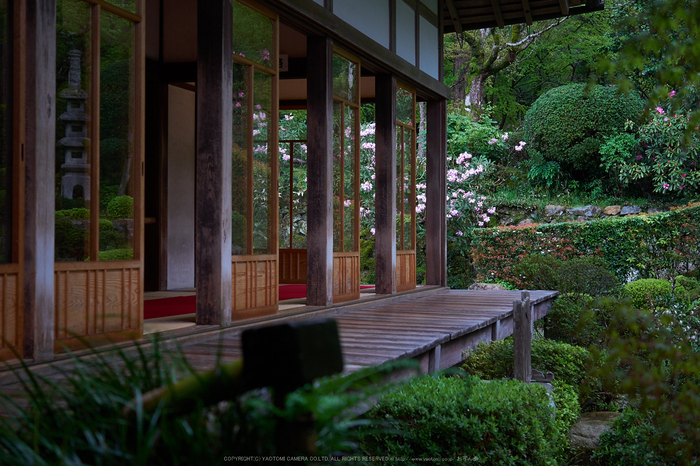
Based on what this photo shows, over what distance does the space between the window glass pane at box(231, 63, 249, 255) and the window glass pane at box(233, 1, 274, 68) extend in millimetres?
157

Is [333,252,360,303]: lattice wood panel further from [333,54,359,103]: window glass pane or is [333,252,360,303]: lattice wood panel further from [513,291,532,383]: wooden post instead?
[513,291,532,383]: wooden post

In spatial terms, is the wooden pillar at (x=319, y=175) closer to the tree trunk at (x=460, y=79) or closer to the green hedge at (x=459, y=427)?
the green hedge at (x=459, y=427)

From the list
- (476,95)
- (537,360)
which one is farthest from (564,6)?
(476,95)

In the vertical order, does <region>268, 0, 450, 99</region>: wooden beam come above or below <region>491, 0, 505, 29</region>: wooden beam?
below

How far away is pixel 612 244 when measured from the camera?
13.5m

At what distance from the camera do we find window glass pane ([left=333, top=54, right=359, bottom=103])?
23.2 ft

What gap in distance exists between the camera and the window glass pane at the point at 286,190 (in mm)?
9766

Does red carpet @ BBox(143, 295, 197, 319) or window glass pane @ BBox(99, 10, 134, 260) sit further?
red carpet @ BBox(143, 295, 197, 319)

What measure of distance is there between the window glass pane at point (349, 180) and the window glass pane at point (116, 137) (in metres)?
3.23

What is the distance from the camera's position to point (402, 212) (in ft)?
29.9

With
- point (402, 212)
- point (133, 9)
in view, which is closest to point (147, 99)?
point (402, 212)

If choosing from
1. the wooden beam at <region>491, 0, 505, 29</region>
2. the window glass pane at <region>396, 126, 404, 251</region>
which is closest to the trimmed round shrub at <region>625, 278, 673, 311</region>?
the window glass pane at <region>396, 126, 404, 251</region>

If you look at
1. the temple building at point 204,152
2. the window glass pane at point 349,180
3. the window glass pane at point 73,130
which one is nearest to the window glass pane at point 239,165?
→ the temple building at point 204,152

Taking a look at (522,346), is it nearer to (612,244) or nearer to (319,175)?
(319,175)
